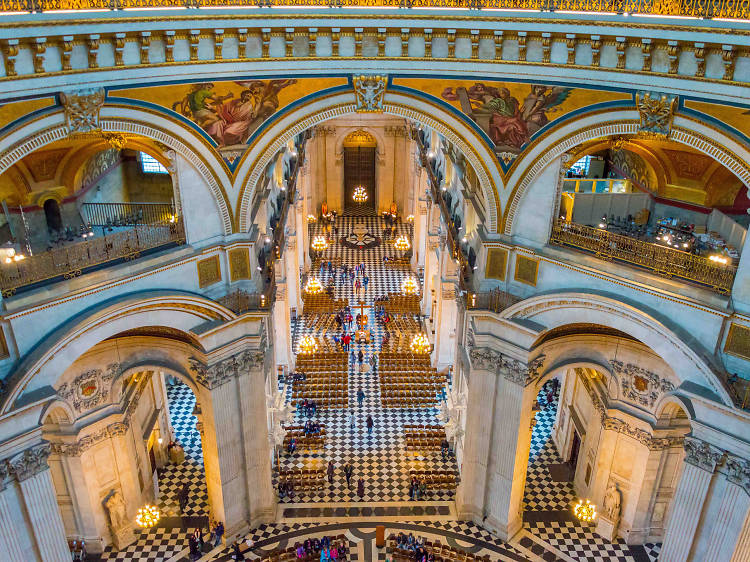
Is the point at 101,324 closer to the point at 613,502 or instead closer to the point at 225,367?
the point at 225,367

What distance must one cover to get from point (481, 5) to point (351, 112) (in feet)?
11.5

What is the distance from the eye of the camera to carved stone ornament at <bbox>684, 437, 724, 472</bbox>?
12.7 metres

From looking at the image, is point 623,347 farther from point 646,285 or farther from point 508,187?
point 508,187

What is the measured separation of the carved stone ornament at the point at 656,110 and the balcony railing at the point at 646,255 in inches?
91.6

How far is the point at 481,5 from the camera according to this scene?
1291 centimetres

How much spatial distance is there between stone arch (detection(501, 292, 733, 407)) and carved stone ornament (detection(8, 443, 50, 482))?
10489 mm

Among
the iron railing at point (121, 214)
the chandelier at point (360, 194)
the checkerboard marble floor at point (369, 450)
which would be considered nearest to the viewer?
the iron railing at point (121, 214)

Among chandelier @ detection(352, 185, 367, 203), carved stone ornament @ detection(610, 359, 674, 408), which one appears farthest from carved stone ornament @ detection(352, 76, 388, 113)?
chandelier @ detection(352, 185, 367, 203)

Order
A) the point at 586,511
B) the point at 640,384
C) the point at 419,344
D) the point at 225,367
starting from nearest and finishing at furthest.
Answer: the point at 225,367 < the point at 640,384 < the point at 586,511 < the point at 419,344

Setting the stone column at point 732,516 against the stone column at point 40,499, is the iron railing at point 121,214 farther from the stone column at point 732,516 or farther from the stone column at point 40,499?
the stone column at point 732,516

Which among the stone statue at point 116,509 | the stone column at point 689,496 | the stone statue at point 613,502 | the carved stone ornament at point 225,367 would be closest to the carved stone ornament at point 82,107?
the carved stone ornament at point 225,367

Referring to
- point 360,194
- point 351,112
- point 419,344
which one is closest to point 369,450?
point 419,344

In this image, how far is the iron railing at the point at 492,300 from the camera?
51.5 ft

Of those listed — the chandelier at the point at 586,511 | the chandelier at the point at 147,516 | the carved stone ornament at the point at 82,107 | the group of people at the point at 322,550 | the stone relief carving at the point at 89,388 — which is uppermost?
the carved stone ornament at the point at 82,107
